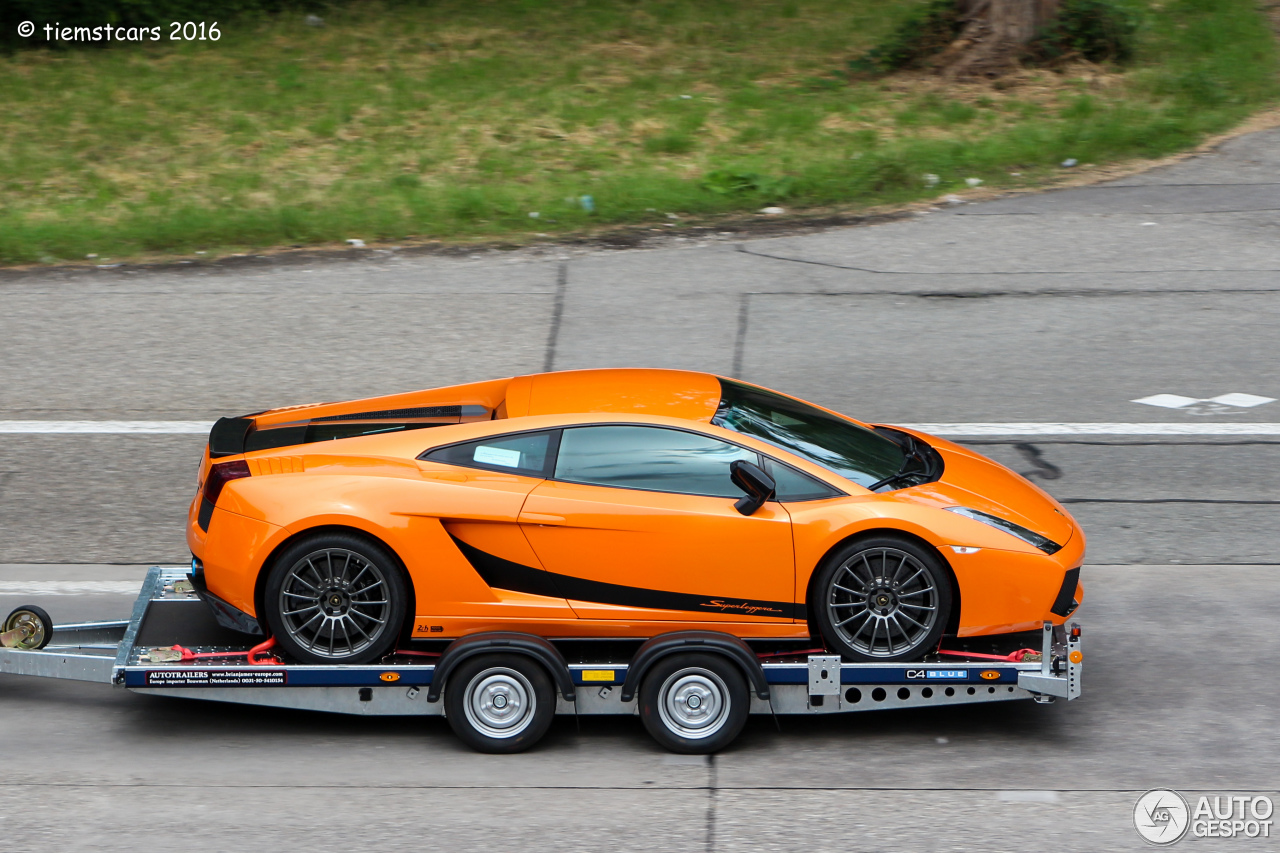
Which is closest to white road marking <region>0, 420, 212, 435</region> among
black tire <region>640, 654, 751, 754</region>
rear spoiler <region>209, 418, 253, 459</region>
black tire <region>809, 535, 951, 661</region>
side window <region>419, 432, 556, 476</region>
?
rear spoiler <region>209, 418, 253, 459</region>

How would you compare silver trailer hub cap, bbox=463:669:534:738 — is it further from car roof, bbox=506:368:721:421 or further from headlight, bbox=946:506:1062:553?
headlight, bbox=946:506:1062:553

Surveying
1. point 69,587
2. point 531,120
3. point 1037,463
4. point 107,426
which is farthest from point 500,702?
point 531,120

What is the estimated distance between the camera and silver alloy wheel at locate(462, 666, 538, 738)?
5918 millimetres

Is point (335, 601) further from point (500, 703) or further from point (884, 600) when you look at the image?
point (884, 600)

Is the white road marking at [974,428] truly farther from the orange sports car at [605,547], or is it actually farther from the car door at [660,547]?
the car door at [660,547]

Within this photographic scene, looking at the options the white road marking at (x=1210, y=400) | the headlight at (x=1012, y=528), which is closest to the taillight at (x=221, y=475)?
the headlight at (x=1012, y=528)

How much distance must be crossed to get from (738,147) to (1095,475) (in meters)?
8.02

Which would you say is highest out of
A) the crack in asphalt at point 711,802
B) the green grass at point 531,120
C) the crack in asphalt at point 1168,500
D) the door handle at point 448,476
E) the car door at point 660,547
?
the green grass at point 531,120

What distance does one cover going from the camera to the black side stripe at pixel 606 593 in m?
6.02

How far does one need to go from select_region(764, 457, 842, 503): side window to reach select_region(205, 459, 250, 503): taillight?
229 cm

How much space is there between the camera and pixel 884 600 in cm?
606

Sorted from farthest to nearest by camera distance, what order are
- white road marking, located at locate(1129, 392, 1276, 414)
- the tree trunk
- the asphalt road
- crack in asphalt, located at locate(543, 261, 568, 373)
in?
the tree trunk
crack in asphalt, located at locate(543, 261, 568, 373)
white road marking, located at locate(1129, 392, 1276, 414)
the asphalt road

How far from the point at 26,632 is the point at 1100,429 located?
277 inches

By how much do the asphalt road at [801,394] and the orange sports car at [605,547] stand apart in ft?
1.83
